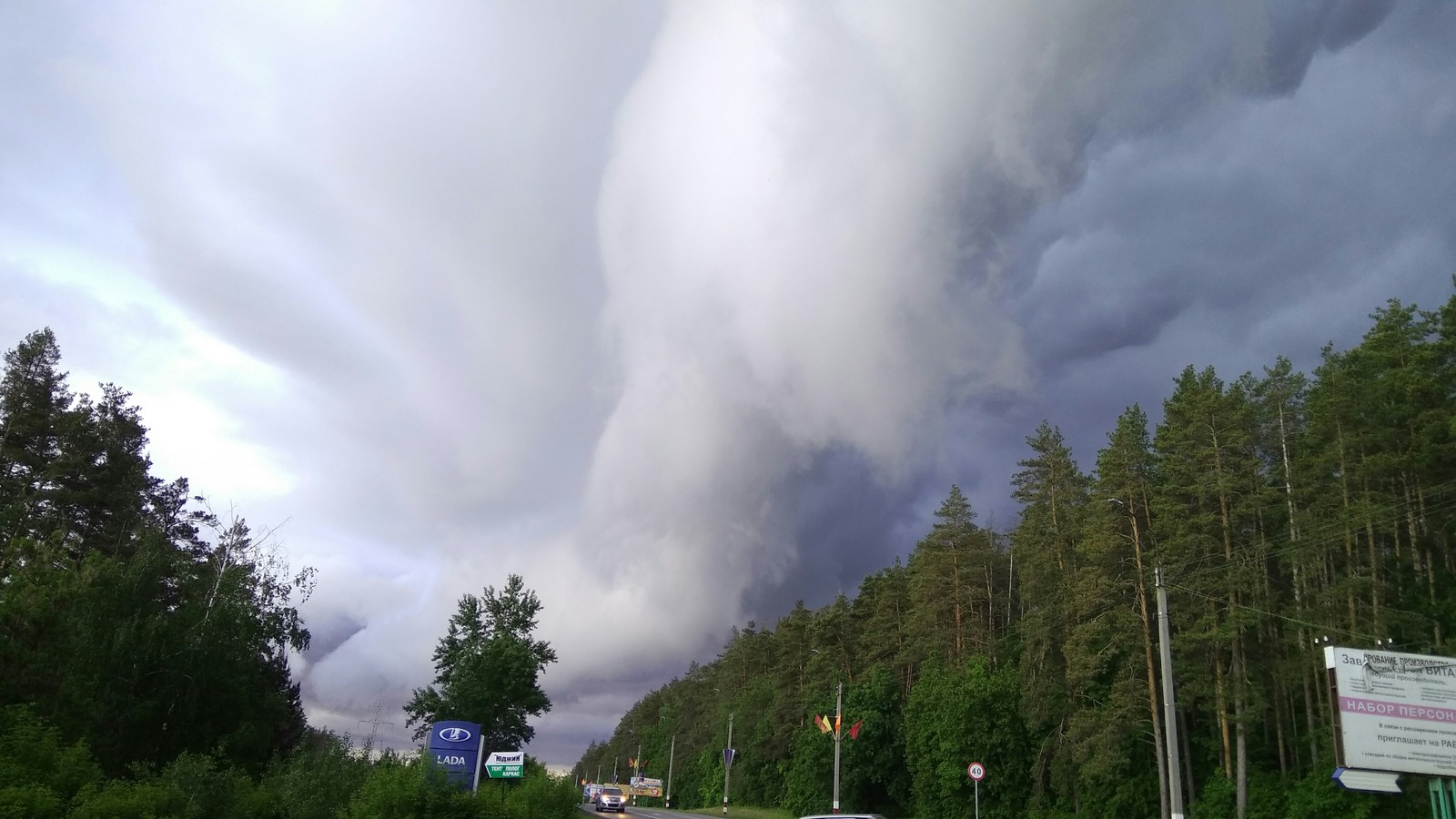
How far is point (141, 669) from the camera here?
39.0 m

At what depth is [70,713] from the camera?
3334 centimetres

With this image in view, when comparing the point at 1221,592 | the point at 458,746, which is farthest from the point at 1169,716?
the point at 458,746

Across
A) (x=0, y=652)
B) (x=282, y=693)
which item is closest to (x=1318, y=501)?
(x=0, y=652)

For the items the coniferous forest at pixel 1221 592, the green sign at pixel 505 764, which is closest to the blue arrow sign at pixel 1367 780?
the coniferous forest at pixel 1221 592

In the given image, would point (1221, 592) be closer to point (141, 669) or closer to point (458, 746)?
point (458, 746)

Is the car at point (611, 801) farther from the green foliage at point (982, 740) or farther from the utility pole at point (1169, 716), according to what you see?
the utility pole at point (1169, 716)

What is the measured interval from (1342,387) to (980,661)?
25294 mm

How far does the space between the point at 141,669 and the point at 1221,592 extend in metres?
47.7

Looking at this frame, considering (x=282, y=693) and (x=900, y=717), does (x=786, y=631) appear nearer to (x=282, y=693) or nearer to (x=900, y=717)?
(x=900, y=717)

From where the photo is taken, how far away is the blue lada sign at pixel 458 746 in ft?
105

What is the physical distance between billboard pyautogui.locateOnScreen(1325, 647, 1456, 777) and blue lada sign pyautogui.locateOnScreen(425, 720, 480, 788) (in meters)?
29.8

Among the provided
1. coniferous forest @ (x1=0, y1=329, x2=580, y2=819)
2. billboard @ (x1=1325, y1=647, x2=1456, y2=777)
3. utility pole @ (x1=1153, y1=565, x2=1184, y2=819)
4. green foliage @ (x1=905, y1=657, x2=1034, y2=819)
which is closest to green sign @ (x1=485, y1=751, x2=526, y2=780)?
coniferous forest @ (x1=0, y1=329, x2=580, y2=819)

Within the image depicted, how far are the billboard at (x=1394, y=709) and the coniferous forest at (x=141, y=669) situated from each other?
89.7ft

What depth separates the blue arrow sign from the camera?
1096 inches
